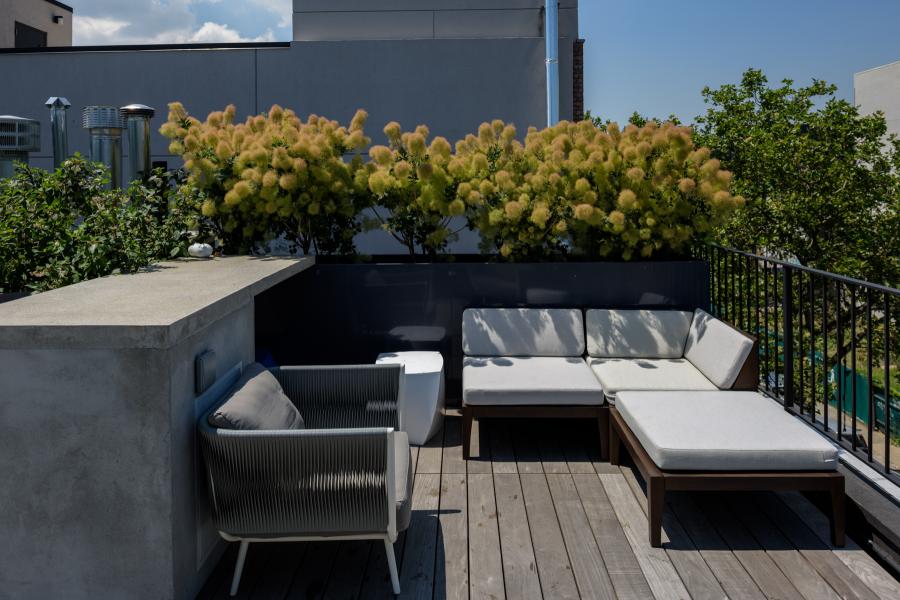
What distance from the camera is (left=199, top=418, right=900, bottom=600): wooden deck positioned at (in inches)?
99.5

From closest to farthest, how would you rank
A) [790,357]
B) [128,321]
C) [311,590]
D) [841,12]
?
[128,321] → [311,590] → [790,357] → [841,12]

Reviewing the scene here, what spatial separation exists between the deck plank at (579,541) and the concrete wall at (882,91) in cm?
2820

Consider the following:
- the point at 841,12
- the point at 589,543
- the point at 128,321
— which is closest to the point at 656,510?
the point at 589,543

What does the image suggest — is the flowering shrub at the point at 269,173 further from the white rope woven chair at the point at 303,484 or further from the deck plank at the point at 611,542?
the white rope woven chair at the point at 303,484

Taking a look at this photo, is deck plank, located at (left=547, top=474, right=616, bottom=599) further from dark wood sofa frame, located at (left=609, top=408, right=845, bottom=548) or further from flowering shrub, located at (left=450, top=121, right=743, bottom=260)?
flowering shrub, located at (left=450, top=121, right=743, bottom=260)

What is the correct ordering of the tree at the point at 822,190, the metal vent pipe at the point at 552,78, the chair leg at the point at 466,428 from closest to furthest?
the chair leg at the point at 466,428
the metal vent pipe at the point at 552,78
the tree at the point at 822,190

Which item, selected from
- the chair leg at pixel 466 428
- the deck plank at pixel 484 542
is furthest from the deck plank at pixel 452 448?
the deck plank at pixel 484 542

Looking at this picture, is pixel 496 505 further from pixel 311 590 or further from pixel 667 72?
pixel 667 72

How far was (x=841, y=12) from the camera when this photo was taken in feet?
83.6

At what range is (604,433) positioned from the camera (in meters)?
3.84

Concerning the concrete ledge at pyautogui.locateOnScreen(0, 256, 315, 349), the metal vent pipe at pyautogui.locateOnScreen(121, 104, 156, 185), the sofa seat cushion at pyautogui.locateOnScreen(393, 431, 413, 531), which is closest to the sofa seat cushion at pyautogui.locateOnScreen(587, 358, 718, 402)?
the sofa seat cushion at pyautogui.locateOnScreen(393, 431, 413, 531)

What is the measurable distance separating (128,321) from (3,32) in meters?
17.0

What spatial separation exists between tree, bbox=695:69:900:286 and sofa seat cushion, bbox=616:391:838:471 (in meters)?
11.8

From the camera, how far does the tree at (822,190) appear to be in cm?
1444
